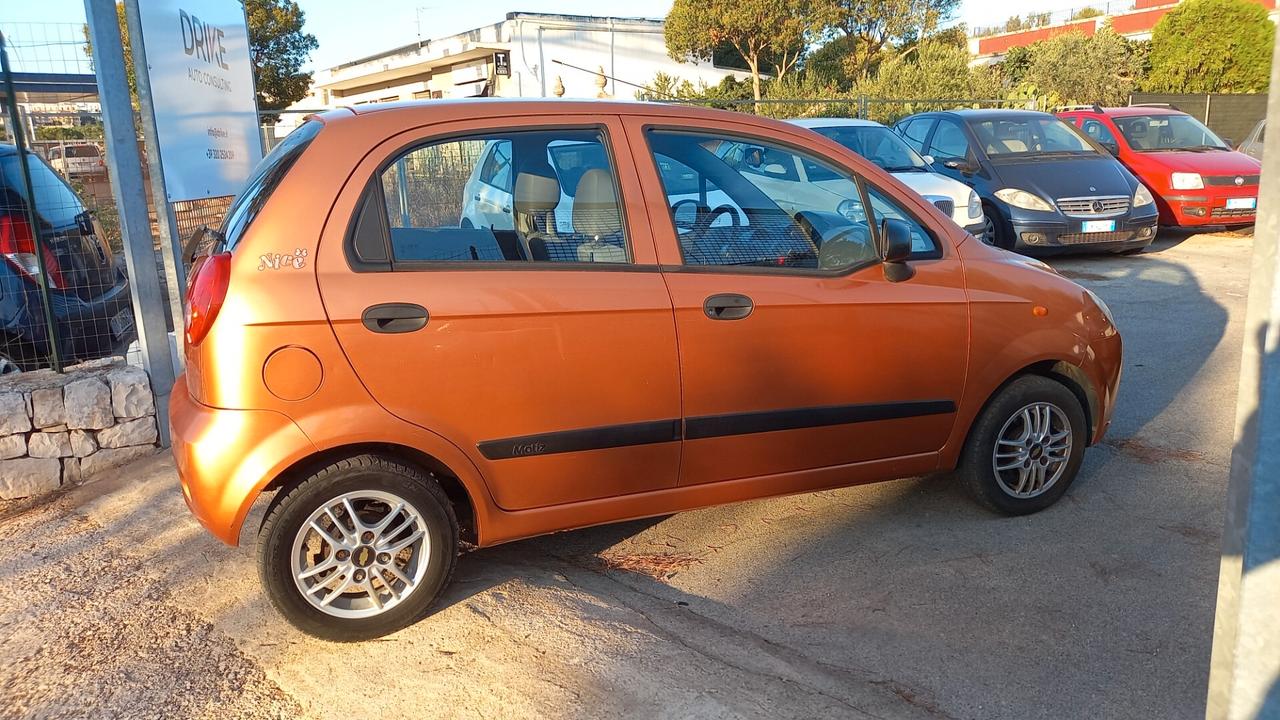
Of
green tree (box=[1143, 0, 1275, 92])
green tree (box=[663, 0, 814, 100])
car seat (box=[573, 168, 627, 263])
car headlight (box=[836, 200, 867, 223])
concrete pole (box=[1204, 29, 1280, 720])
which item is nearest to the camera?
concrete pole (box=[1204, 29, 1280, 720])

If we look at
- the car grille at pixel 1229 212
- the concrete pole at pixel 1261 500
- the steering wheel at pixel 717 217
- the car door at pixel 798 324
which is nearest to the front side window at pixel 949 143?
the car grille at pixel 1229 212

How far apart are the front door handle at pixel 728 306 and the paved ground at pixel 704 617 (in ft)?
3.46

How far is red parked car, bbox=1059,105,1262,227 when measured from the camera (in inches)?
Answer: 472

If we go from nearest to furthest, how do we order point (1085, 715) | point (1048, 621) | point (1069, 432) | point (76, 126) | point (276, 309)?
point (1085, 715) < point (276, 309) < point (1048, 621) < point (1069, 432) < point (76, 126)

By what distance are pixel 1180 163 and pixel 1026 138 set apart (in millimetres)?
2425

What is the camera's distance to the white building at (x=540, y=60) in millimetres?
37406

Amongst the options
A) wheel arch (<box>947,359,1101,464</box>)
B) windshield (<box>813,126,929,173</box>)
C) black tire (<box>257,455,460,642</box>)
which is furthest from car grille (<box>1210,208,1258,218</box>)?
black tire (<box>257,455,460,642</box>)

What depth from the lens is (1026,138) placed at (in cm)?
1145

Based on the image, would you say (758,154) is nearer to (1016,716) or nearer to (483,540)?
(483,540)

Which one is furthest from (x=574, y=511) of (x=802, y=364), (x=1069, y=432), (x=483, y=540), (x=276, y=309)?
(x=1069, y=432)

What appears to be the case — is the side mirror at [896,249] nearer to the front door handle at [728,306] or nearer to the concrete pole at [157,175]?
the front door handle at [728,306]

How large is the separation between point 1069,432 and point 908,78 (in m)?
22.8

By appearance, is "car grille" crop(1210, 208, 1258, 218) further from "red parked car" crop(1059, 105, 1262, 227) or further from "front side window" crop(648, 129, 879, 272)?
"front side window" crop(648, 129, 879, 272)

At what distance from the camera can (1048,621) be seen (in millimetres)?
3367
